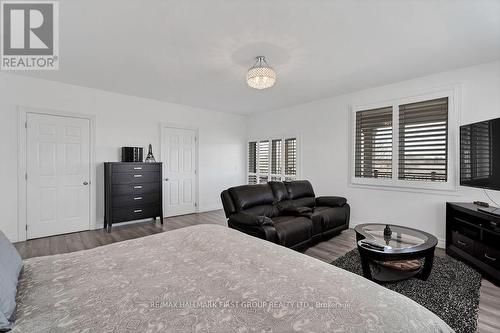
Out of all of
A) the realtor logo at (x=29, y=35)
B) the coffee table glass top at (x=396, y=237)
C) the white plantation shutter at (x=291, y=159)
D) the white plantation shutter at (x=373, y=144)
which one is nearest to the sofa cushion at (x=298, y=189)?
→ the white plantation shutter at (x=373, y=144)

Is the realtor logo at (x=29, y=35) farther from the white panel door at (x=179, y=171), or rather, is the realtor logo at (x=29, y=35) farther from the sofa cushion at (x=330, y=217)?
the sofa cushion at (x=330, y=217)

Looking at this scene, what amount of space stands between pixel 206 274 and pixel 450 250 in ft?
11.5

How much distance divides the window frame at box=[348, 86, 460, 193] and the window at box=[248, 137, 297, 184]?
1389 millimetres

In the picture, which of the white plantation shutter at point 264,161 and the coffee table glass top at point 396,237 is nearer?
the coffee table glass top at point 396,237

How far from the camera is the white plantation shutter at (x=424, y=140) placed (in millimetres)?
3463

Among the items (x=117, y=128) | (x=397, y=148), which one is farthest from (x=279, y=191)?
(x=117, y=128)

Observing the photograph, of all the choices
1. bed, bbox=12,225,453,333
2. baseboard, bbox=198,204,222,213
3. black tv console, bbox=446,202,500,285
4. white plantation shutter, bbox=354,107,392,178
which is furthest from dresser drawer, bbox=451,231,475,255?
baseboard, bbox=198,204,222,213

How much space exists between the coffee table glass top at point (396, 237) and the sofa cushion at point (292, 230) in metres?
0.69

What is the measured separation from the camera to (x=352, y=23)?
2254 millimetres

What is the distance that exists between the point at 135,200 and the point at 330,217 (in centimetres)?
349

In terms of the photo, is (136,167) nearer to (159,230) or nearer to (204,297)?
(159,230)

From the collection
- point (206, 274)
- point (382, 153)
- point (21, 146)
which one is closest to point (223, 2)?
point (206, 274)

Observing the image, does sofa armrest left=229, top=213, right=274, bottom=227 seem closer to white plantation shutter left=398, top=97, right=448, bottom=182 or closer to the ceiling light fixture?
the ceiling light fixture

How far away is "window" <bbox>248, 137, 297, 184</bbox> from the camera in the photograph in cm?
557
